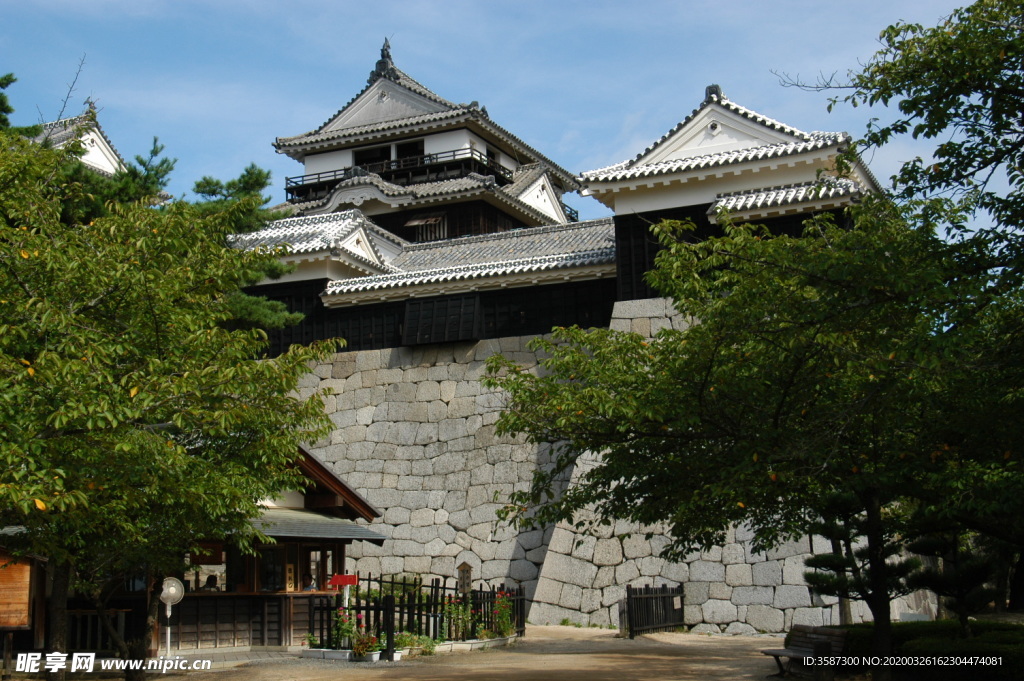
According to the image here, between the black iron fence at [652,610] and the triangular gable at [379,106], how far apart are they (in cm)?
2474

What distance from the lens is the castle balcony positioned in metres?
35.6

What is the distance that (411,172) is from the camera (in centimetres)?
3634

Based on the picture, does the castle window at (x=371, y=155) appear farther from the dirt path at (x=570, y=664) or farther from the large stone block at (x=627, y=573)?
the dirt path at (x=570, y=664)

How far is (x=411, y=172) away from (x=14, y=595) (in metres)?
25.7

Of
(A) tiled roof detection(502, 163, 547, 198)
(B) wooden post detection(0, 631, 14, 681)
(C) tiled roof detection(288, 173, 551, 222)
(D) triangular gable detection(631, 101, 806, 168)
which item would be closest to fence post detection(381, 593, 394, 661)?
(B) wooden post detection(0, 631, 14, 681)

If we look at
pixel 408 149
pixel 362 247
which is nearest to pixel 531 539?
pixel 362 247

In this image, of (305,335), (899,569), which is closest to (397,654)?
(899,569)

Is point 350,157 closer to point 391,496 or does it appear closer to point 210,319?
point 391,496

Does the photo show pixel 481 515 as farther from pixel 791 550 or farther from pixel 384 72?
pixel 384 72

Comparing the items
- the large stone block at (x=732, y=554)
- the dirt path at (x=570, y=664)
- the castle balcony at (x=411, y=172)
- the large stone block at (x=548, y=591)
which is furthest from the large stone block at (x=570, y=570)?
the castle balcony at (x=411, y=172)

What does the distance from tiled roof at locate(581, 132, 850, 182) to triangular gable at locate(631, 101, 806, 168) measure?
34cm

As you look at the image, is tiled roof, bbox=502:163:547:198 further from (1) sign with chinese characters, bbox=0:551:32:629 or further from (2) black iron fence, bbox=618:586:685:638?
(1) sign with chinese characters, bbox=0:551:32:629

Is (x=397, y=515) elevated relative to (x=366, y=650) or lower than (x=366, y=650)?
elevated

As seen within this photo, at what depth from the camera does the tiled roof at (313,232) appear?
24.6 meters
